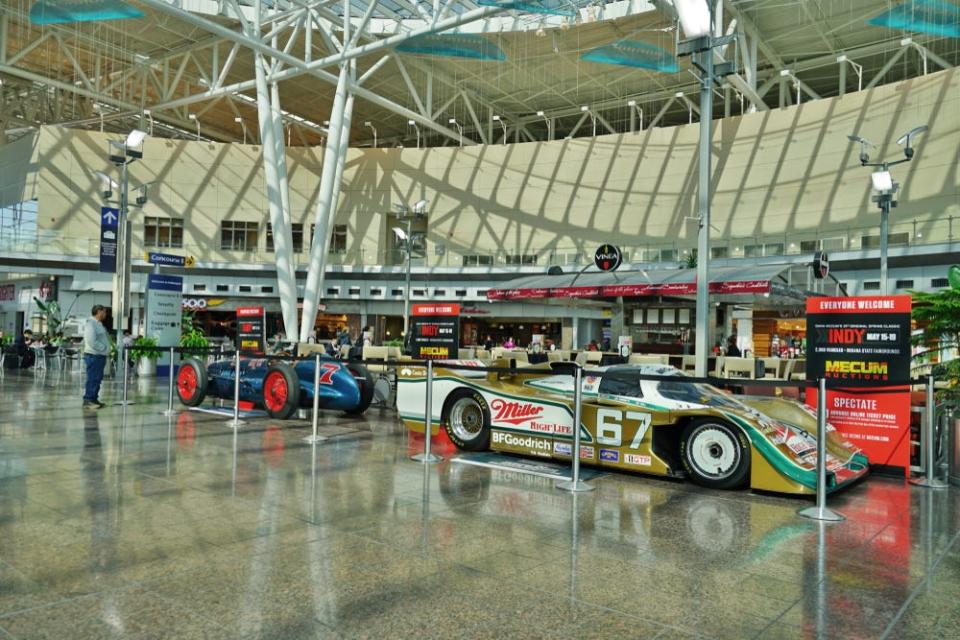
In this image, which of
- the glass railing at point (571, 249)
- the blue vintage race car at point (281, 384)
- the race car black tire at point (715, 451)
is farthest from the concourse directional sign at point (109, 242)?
the race car black tire at point (715, 451)

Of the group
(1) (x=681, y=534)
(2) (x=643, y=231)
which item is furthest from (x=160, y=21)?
(1) (x=681, y=534)

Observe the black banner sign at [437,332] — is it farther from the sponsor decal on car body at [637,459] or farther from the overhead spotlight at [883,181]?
the overhead spotlight at [883,181]

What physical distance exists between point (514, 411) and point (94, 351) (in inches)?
316

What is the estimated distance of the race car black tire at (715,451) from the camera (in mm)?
6844

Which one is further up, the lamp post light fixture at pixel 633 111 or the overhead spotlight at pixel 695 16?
the lamp post light fixture at pixel 633 111

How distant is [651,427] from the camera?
7.27 metres

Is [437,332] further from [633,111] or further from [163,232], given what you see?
[163,232]

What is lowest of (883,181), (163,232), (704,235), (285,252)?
(704,235)

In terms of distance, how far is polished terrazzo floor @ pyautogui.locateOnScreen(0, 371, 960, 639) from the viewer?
140 inches

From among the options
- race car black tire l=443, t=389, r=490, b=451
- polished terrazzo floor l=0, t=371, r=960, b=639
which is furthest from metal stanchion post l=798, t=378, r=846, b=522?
race car black tire l=443, t=389, r=490, b=451

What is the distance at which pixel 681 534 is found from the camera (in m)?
5.34

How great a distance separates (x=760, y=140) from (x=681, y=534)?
1150 inches

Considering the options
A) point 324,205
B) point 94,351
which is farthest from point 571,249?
point 94,351

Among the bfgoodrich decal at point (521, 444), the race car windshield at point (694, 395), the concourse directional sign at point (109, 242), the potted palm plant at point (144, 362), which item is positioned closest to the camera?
the race car windshield at point (694, 395)
